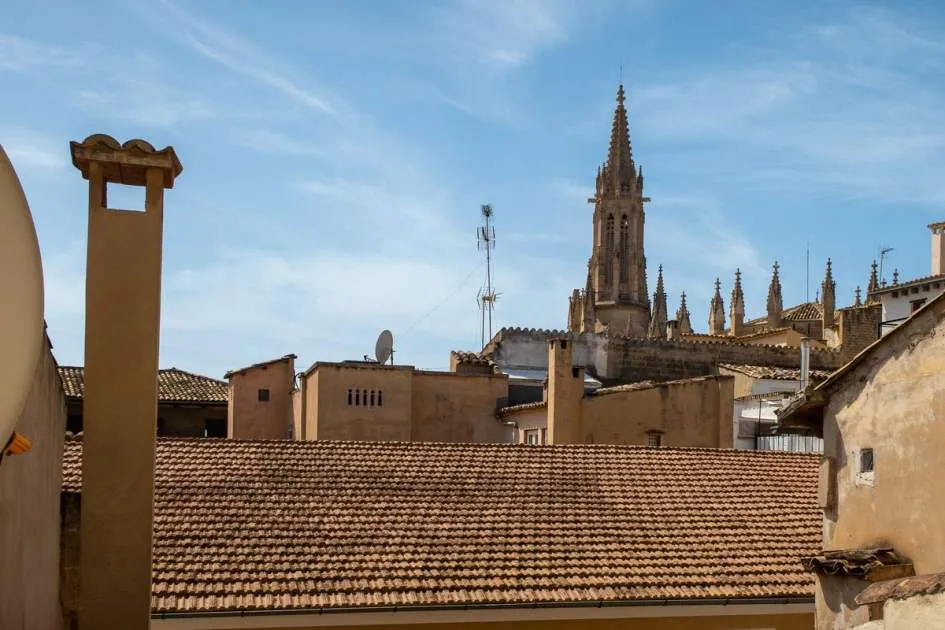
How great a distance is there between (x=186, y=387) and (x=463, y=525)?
22.5 m

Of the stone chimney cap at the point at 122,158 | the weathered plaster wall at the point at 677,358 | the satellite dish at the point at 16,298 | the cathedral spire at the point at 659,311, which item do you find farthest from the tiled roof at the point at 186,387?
the cathedral spire at the point at 659,311

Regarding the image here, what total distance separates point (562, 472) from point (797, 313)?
48.6 meters

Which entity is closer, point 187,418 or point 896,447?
point 896,447

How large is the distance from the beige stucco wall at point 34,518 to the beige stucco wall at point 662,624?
16.7ft

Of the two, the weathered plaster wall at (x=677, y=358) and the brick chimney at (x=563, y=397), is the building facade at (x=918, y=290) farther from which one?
the brick chimney at (x=563, y=397)

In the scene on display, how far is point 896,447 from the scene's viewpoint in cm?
1049

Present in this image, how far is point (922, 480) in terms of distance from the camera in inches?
399

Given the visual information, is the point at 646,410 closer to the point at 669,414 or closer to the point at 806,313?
the point at 669,414

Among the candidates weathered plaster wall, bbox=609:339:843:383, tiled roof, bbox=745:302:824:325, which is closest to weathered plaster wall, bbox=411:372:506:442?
weathered plaster wall, bbox=609:339:843:383

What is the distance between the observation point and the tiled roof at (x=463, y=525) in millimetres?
12039

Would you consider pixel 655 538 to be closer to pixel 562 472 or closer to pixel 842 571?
pixel 562 472

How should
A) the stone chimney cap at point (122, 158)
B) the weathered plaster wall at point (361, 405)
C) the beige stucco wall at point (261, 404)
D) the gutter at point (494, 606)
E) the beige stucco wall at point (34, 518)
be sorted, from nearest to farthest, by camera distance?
the beige stucco wall at point (34, 518)
the stone chimney cap at point (122, 158)
the gutter at point (494, 606)
the weathered plaster wall at point (361, 405)
the beige stucco wall at point (261, 404)

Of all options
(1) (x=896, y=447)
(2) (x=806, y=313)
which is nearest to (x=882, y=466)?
(1) (x=896, y=447)

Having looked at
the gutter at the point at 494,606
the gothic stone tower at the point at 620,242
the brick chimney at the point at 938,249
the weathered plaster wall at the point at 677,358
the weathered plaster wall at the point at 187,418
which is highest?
the gothic stone tower at the point at 620,242
